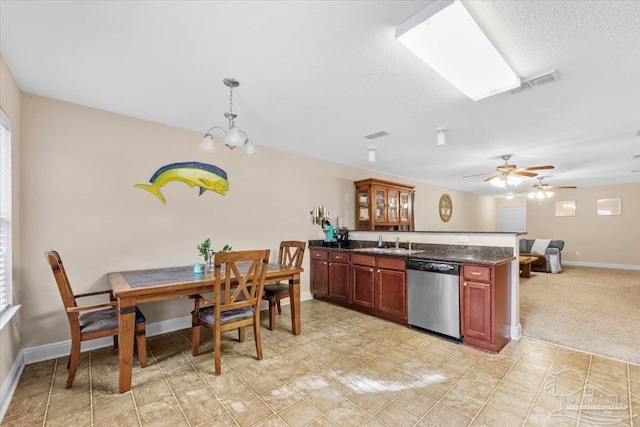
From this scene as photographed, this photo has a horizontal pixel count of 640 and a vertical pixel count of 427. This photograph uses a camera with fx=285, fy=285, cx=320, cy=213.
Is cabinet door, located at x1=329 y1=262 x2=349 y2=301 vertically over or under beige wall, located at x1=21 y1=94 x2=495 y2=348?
under

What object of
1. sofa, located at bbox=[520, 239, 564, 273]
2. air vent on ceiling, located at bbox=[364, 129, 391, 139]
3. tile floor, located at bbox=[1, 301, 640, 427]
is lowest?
tile floor, located at bbox=[1, 301, 640, 427]

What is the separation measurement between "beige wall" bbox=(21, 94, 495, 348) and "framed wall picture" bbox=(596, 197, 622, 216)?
940 cm

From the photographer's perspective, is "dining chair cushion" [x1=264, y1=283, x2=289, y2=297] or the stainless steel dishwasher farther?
"dining chair cushion" [x1=264, y1=283, x2=289, y2=297]

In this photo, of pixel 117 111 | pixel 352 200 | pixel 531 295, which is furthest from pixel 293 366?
pixel 531 295

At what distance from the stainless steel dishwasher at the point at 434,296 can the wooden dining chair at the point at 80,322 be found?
274 cm

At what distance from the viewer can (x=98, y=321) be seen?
7.46ft

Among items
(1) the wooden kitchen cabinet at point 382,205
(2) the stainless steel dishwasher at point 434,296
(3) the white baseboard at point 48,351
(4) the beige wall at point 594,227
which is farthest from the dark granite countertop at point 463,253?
(4) the beige wall at point 594,227

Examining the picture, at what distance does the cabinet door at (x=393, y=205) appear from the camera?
232 inches

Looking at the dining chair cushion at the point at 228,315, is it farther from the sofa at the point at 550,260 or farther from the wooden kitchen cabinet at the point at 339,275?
the sofa at the point at 550,260

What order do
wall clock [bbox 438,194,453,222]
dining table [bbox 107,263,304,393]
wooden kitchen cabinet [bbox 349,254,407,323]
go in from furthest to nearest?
wall clock [bbox 438,194,453,222] < wooden kitchen cabinet [bbox 349,254,407,323] < dining table [bbox 107,263,304,393]

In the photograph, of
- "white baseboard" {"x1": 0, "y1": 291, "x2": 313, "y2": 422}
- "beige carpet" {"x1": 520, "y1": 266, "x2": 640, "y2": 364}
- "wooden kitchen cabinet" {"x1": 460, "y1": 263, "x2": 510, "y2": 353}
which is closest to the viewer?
"white baseboard" {"x1": 0, "y1": 291, "x2": 313, "y2": 422}

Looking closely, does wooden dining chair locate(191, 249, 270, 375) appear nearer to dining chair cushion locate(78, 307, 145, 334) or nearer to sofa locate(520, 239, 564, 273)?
dining chair cushion locate(78, 307, 145, 334)

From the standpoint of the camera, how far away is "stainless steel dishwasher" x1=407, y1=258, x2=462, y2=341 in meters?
2.97

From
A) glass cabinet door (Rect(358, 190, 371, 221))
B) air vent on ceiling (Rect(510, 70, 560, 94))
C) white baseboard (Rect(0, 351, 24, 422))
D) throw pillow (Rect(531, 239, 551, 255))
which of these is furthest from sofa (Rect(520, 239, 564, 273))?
white baseboard (Rect(0, 351, 24, 422))
